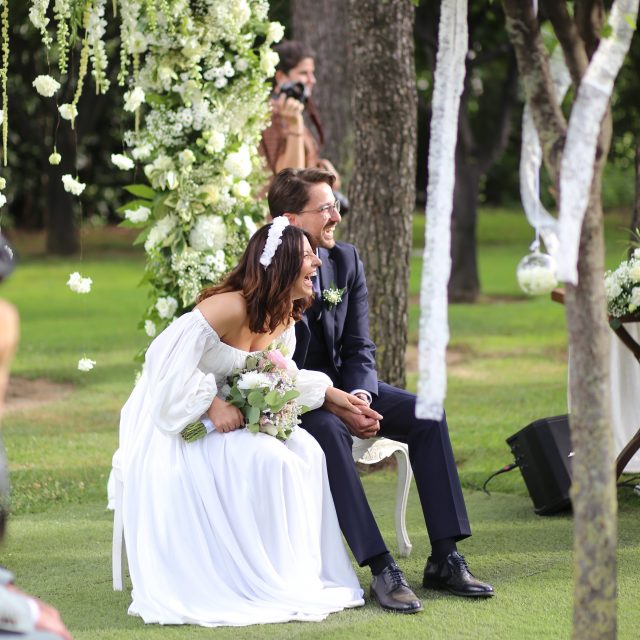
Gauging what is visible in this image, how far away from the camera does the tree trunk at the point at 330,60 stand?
40.0 feet

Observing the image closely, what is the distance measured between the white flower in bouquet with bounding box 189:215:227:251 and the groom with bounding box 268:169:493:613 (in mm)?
635

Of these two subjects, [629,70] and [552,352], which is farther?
[629,70]

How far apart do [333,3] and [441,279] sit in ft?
30.4

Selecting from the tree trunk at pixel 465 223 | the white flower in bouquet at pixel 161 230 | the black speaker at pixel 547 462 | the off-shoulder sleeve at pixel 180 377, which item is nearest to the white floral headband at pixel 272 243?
the off-shoulder sleeve at pixel 180 377

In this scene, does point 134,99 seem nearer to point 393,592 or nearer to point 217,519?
point 217,519

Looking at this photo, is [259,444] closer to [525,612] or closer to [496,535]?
[525,612]

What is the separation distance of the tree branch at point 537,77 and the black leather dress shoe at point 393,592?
1833 mm

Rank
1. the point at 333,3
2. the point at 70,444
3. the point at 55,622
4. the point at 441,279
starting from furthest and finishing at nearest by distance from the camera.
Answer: the point at 333,3, the point at 70,444, the point at 441,279, the point at 55,622

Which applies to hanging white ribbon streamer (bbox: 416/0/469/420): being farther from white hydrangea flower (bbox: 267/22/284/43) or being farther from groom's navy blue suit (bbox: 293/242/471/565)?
white hydrangea flower (bbox: 267/22/284/43)

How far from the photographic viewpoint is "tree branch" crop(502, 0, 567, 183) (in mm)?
3406

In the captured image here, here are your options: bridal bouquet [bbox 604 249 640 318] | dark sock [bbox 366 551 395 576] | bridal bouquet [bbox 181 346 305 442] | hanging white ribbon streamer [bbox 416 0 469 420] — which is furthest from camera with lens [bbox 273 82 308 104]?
hanging white ribbon streamer [bbox 416 0 469 420]

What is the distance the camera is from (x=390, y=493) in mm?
6695

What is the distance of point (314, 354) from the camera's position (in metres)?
5.41

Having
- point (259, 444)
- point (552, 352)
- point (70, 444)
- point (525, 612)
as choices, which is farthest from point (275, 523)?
point (552, 352)
